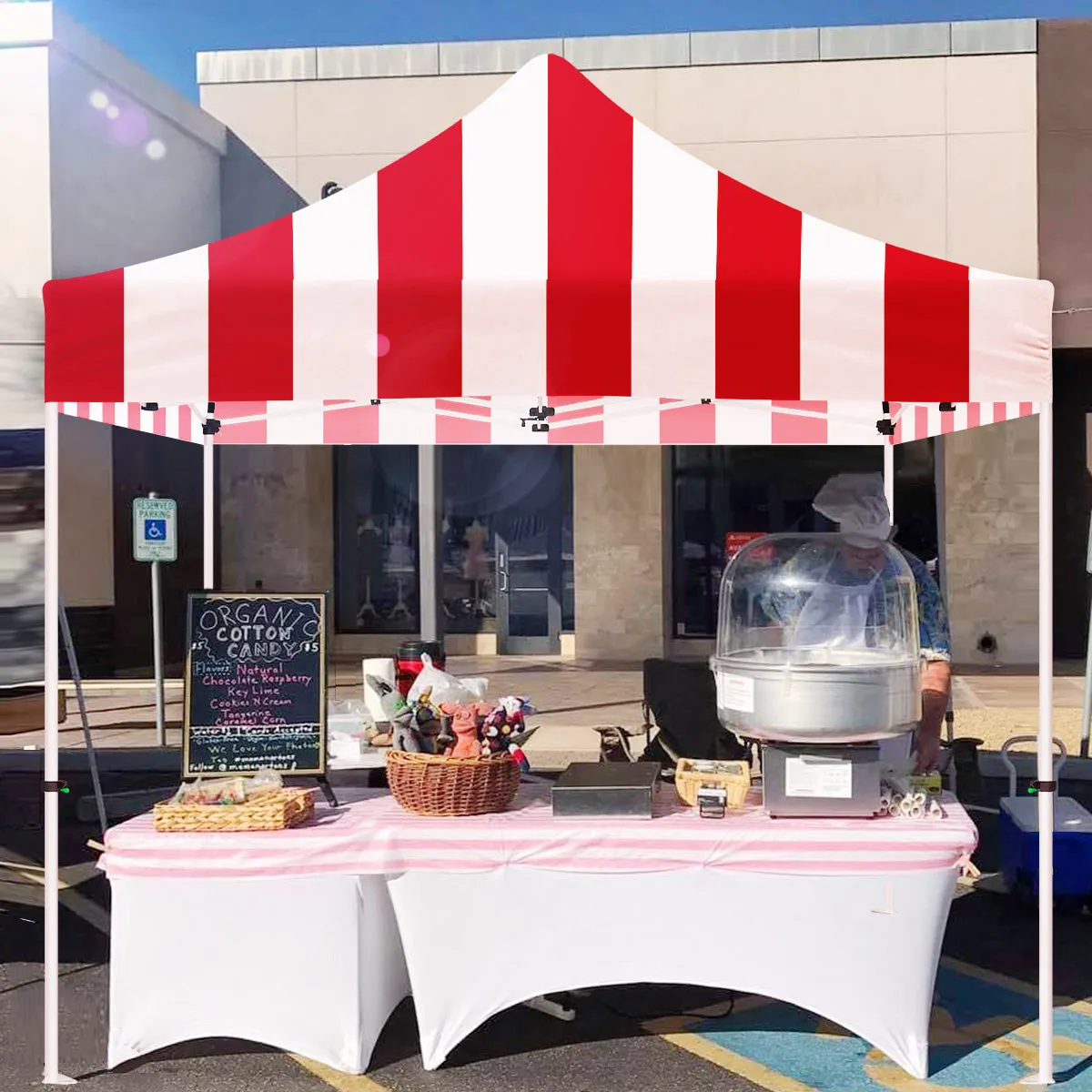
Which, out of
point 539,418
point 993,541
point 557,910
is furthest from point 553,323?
point 993,541

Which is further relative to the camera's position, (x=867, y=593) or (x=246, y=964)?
(x=867, y=593)

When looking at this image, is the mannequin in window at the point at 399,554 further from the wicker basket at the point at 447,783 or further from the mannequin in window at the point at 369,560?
the wicker basket at the point at 447,783

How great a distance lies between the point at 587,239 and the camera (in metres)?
3.90

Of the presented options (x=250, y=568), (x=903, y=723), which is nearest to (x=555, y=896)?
(x=903, y=723)

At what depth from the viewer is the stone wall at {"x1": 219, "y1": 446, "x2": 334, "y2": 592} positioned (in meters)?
15.4

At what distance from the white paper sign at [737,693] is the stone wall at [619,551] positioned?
35.6 ft

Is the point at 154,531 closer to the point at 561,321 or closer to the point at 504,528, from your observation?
the point at 561,321

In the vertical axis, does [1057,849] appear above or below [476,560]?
below

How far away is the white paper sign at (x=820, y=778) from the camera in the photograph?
378 cm

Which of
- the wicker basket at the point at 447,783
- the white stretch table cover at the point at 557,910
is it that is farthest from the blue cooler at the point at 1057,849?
the wicker basket at the point at 447,783

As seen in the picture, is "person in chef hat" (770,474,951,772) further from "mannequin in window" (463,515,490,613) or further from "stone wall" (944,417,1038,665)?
"mannequin in window" (463,515,490,613)

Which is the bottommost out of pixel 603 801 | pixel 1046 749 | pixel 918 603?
pixel 603 801

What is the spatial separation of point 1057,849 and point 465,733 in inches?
115

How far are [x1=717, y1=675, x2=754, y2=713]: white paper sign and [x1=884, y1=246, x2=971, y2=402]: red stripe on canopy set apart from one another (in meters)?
0.96
